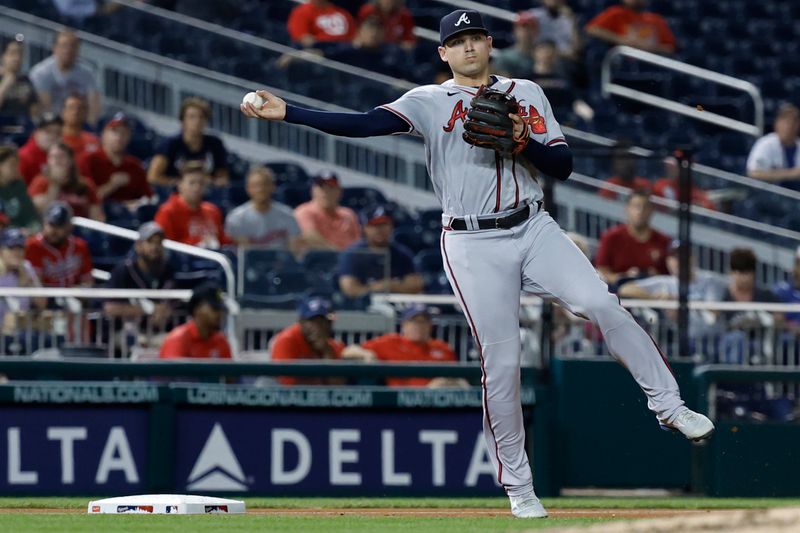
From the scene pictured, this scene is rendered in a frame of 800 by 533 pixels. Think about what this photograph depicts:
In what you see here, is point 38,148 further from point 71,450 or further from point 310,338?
point 71,450

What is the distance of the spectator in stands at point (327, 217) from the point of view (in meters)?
11.8

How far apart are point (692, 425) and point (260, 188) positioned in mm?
A: 5660

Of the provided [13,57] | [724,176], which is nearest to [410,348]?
[724,176]

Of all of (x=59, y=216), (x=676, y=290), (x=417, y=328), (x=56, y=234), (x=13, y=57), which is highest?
(x=13, y=57)

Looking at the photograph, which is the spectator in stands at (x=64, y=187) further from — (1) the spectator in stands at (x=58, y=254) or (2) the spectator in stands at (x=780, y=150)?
(2) the spectator in stands at (x=780, y=150)

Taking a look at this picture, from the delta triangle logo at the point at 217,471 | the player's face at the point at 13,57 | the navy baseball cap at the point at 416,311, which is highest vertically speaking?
the player's face at the point at 13,57

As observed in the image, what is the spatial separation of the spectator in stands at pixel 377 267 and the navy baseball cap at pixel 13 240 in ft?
6.64

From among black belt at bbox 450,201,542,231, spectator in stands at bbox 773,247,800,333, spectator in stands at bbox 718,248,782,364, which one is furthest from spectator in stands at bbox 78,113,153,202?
black belt at bbox 450,201,542,231

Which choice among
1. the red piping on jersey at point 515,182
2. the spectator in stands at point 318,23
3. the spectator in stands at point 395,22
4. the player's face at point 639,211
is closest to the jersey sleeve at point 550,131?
the red piping on jersey at point 515,182

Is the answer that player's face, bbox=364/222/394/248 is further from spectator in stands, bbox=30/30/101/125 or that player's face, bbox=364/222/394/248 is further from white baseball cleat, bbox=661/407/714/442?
white baseball cleat, bbox=661/407/714/442

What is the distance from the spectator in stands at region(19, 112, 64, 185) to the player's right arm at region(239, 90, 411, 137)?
5768mm

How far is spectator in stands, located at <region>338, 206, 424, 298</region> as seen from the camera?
10586mm

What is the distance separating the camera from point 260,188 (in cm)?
1145

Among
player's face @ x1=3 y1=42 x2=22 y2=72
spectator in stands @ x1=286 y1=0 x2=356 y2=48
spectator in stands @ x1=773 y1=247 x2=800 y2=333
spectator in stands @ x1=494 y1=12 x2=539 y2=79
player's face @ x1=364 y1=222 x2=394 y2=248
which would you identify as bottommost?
spectator in stands @ x1=773 y1=247 x2=800 y2=333
